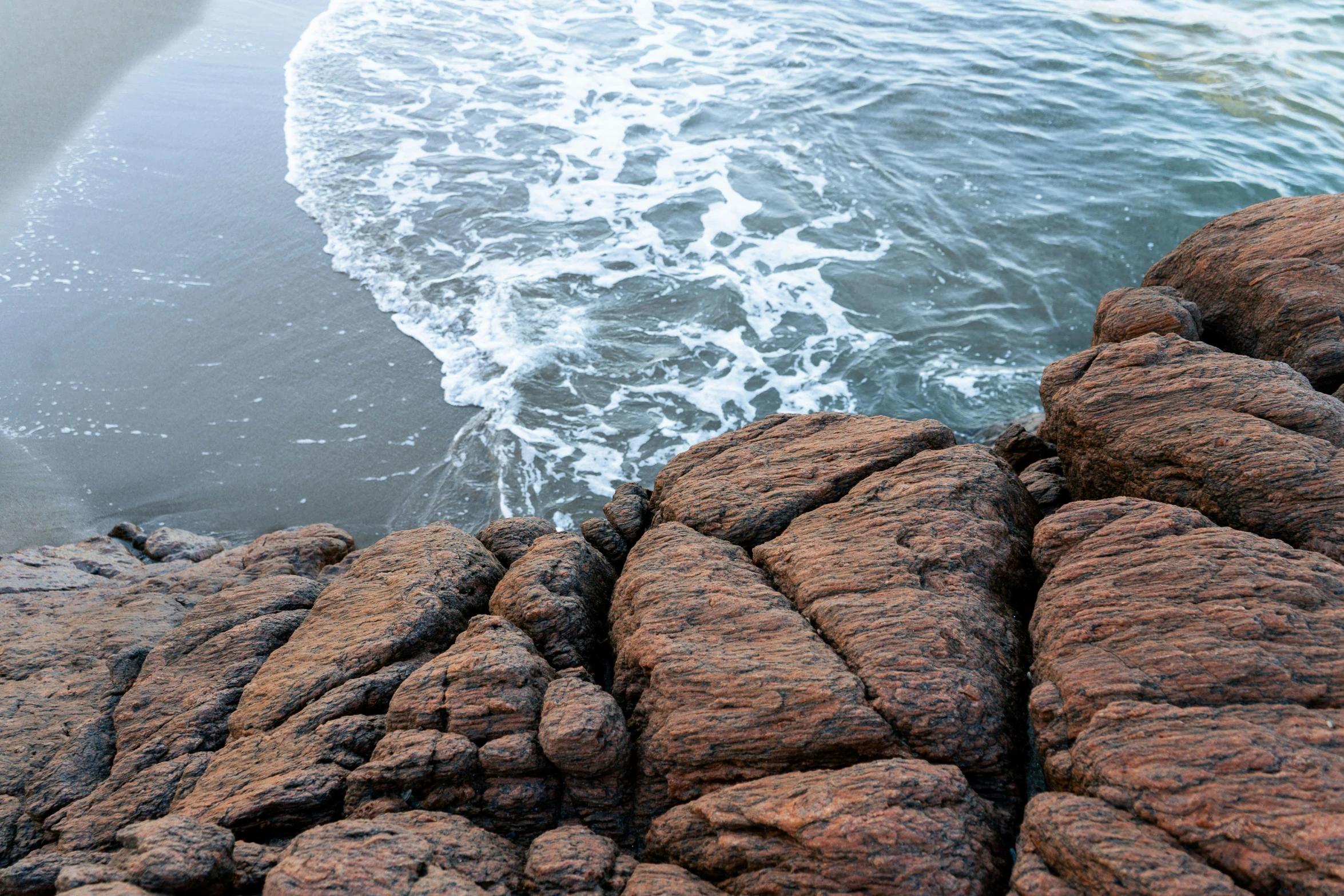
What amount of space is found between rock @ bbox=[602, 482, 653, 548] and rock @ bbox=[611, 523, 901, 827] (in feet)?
5.24

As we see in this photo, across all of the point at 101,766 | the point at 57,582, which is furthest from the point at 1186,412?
the point at 57,582

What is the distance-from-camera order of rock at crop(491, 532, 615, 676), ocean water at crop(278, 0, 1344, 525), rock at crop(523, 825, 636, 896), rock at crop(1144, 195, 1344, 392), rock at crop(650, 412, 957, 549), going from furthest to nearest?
ocean water at crop(278, 0, 1344, 525), rock at crop(1144, 195, 1344, 392), rock at crop(650, 412, 957, 549), rock at crop(491, 532, 615, 676), rock at crop(523, 825, 636, 896)

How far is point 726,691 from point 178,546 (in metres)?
7.69

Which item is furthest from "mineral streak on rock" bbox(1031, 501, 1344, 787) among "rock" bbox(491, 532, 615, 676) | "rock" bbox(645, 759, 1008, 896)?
"rock" bbox(491, 532, 615, 676)

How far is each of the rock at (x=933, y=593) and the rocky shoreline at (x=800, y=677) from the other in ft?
0.10

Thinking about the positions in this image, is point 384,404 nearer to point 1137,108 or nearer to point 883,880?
point 883,880

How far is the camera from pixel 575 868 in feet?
17.8

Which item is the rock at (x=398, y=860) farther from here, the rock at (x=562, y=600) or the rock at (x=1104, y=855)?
the rock at (x=1104, y=855)

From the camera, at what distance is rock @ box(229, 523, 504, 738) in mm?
6891

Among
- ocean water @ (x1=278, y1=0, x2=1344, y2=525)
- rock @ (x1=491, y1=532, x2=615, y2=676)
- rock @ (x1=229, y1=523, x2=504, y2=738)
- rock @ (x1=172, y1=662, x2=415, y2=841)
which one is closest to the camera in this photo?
rock @ (x1=172, y1=662, x2=415, y2=841)

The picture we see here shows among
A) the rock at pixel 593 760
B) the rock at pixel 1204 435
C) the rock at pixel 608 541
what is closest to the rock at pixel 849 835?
the rock at pixel 593 760

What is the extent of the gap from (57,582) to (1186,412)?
11918 millimetres

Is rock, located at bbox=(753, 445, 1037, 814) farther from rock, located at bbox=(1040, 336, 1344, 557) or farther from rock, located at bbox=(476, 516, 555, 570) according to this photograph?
rock, located at bbox=(476, 516, 555, 570)

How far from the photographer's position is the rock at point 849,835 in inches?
197
